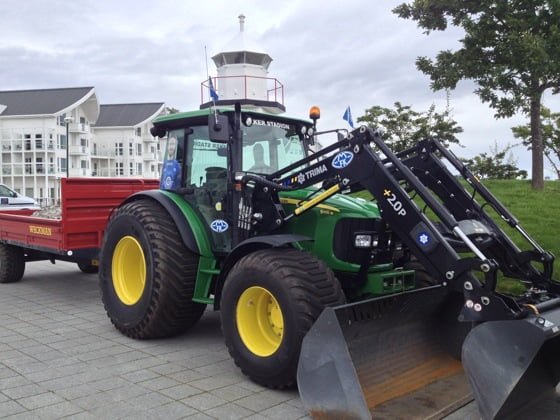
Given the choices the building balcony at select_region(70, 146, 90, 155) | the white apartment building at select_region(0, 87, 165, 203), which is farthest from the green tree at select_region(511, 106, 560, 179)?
the building balcony at select_region(70, 146, 90, 155)

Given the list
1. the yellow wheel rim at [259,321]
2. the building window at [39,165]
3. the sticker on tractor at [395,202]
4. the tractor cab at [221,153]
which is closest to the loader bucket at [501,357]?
the sticker on tractor at [395,202]

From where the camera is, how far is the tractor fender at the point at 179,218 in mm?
5410

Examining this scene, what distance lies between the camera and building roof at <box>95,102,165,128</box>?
213ft

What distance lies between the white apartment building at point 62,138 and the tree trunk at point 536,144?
44661 mm

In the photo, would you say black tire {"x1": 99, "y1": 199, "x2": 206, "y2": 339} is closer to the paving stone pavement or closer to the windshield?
the paving stone pavement

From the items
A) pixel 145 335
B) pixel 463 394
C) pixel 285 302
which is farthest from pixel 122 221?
pixel 463 394

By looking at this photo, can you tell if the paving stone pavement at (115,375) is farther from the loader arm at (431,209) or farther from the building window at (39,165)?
the building window at (39,165)

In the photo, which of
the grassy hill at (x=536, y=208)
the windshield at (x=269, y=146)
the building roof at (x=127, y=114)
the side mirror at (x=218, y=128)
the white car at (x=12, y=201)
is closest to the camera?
the side mirror at (x=218, y=128)

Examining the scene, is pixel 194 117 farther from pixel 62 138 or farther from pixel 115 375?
pixel 62 138

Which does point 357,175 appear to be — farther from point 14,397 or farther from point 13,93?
point 13,93

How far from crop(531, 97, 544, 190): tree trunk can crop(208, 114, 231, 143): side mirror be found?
7318 millimetres

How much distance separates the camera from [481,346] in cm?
345

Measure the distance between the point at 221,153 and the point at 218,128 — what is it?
2.29 feet

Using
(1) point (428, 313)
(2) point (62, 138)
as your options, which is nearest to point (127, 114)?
(2) point (62, 138)
